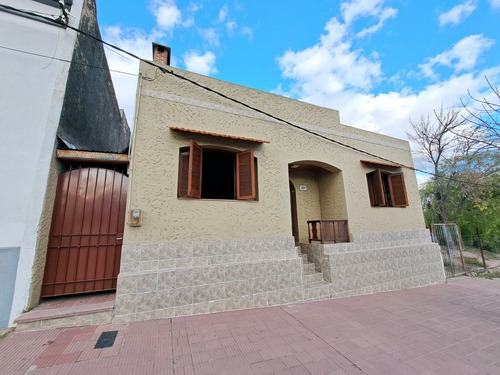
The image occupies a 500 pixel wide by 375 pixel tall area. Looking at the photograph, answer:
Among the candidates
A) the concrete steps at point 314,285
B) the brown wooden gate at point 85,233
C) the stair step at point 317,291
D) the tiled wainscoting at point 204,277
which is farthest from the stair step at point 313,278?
the brown wooden gate at point 85,233

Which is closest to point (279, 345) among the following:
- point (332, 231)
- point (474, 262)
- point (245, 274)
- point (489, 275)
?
point (245, 274)

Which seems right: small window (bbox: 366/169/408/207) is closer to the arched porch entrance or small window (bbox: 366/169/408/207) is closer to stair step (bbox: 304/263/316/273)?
the arched porch entrance

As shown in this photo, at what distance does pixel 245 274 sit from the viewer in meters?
4.49

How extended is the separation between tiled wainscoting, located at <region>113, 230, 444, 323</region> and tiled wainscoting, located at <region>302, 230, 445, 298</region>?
0.03m

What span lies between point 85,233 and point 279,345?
4.43 meters

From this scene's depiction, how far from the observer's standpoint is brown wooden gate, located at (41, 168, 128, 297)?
400 cm

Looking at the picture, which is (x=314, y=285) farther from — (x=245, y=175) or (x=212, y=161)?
(x=212, y=161)

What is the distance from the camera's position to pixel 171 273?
3959mm

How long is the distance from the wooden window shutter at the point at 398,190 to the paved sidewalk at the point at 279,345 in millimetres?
3776

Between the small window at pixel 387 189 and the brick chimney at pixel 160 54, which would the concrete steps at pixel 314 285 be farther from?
the brick chimney at pixel 160 54

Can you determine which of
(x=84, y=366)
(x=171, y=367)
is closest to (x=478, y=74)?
(x=171, y=367)

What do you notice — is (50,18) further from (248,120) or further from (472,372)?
(472,372)

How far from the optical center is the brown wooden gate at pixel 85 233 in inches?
158

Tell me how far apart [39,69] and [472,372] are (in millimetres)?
8915
